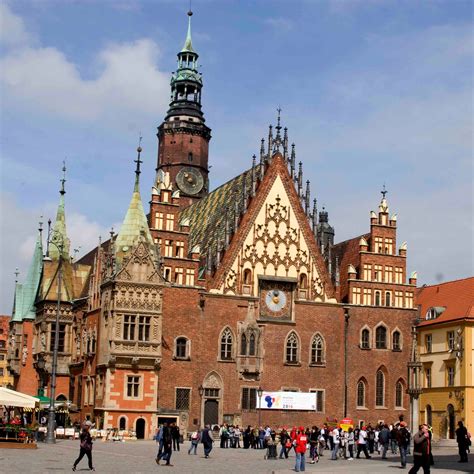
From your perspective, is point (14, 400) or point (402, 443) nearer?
point (402, 443)

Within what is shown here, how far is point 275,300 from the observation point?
7056cm

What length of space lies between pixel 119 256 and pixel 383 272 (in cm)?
2141

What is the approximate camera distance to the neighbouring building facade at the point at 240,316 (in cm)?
6550

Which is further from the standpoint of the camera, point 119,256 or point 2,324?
point 2,324

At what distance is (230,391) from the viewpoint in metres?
68.1

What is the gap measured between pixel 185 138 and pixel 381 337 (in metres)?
31.5

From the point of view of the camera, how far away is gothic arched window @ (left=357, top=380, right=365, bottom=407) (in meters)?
71.5

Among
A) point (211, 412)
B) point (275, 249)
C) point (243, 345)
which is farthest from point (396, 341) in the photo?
point (211, 412)

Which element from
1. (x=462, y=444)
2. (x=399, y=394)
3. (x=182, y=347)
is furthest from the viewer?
(x=399, y=394)

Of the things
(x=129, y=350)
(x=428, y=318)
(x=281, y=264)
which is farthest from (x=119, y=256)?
(x=428, y=318)

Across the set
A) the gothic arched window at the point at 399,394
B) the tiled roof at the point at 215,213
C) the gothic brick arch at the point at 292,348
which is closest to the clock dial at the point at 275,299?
the gothic brick arch at the point at 292,348

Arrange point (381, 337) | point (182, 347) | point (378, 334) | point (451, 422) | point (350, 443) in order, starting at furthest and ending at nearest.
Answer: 1. point (381, 337)
2. point (378, 334)
3. point (451, 422)
4. point (182, 347)
5. point (350, 443)

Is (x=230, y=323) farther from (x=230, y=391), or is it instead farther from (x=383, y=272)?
(x=383, y=272)

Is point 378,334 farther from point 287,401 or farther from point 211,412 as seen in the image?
point 211,412
